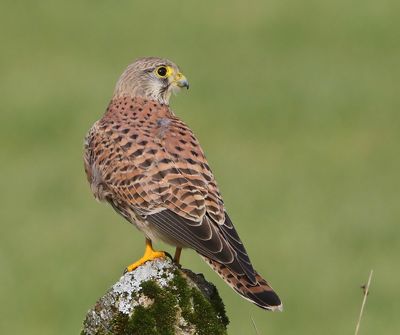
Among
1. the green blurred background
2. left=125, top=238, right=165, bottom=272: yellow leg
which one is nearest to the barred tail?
left=125, top=238, right=165, bottom=272: yellow leg

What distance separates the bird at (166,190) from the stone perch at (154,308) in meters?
0.47

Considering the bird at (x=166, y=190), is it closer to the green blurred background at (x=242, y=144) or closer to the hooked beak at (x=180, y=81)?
the hooked beak at (x=180, y=81)

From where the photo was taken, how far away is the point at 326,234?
52.2 feet

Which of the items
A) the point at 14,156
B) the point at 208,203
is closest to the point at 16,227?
the point at 14,156

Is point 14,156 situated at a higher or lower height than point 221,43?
lower

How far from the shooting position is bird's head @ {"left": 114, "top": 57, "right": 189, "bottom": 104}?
8.42 m

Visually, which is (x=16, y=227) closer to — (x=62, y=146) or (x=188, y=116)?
(x=62, y=146)

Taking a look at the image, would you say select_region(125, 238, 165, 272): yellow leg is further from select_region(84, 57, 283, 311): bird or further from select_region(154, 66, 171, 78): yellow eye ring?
select_region(154, 66, 171, 78): yellow eye ring

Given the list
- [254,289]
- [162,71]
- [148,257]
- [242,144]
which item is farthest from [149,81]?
[242,144]

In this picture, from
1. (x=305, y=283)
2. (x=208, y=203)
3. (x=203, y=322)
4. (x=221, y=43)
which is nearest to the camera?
(x=203, y=322)

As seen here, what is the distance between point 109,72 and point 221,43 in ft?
8.48

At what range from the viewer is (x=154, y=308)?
5.85m

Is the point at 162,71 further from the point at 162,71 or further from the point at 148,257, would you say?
the point at 148,257

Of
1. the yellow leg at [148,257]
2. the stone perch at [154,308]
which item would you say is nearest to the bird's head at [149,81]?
the yellow leg at [148,257]
